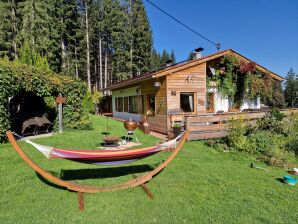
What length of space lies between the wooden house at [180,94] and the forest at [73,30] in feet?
46.5

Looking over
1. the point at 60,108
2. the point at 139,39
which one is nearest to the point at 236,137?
the point at 60,108

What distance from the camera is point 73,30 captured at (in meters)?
26.0

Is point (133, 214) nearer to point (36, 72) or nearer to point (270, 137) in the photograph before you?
point (270, 137)

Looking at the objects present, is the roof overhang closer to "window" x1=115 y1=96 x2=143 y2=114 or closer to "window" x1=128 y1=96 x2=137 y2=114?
"window" x1=115 y1=96 x2=143 y2=114

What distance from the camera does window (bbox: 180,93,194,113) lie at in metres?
11.3

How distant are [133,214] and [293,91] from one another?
2532cm

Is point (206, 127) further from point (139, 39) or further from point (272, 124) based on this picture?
point (139, 39)

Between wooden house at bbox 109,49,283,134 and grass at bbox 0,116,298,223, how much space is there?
4.98m

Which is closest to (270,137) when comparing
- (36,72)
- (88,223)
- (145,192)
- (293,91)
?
(145,192)

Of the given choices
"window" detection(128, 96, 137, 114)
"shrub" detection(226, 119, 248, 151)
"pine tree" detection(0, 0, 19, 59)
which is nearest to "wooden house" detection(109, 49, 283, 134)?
"window" detection(128, 96, 137, 114)

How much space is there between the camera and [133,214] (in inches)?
130

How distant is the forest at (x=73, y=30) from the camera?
2447 centimetres

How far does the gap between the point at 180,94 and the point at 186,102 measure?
2.01 ft

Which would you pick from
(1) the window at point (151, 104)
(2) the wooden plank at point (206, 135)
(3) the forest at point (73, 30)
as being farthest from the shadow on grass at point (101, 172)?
(3) the forest at point (73, 30)
